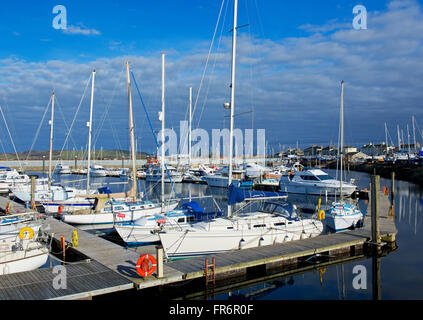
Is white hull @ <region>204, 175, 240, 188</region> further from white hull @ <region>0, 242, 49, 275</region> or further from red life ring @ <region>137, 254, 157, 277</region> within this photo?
red life ring @ <region>137, 254, 157, 277</region>

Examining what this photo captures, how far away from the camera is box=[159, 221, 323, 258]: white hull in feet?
54.4

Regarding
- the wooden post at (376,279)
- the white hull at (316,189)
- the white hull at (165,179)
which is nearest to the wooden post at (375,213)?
the wooden post at (376,279)

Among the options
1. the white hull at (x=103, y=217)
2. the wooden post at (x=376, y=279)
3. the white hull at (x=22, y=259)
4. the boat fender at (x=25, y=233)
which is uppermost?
the boat fender at (x=25, y=233)

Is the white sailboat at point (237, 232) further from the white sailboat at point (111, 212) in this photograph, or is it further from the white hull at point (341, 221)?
the white sailboat at point (111, 212)

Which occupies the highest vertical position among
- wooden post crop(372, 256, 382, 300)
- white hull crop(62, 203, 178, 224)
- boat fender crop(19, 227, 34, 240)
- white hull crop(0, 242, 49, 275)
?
boat fender crop(19, 227, 34, 240)

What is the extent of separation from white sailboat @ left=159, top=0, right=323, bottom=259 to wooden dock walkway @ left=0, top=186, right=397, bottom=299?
1.62 feet

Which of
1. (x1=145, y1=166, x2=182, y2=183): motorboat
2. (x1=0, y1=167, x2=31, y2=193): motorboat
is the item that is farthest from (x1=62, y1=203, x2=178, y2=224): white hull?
(x1=145, y1=166, x2=182, y2=183): motorboat

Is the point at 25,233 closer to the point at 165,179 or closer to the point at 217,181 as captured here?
the point at 217,181

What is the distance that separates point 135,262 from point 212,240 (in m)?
3.84

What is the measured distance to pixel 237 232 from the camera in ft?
57.7

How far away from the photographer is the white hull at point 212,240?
16594 millimetres

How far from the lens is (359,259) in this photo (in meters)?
19.2
